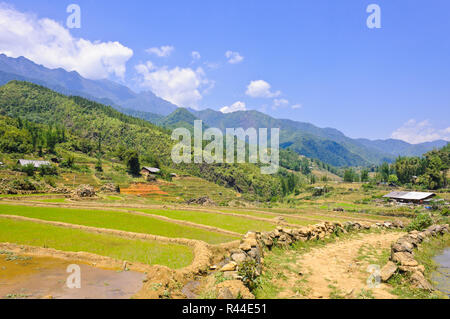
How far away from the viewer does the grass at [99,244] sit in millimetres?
14967

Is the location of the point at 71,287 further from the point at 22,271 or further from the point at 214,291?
the point at 214,291

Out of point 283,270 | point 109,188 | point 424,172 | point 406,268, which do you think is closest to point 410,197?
point 424,172

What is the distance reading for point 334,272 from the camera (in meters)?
14.2

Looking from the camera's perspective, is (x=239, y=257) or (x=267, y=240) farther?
(x=267, y=240)

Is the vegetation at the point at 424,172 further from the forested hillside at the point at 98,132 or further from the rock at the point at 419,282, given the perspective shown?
the rock at the point at 419,282

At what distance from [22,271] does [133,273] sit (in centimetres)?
475


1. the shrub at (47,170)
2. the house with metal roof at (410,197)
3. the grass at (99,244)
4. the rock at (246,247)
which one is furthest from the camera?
the house with metal roof at (410,197)

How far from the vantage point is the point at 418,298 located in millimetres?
10211

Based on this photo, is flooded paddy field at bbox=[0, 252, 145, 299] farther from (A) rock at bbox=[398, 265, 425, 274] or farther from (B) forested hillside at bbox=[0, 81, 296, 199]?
(B) forested hillside at bbox=[0, 81, 296, 199]

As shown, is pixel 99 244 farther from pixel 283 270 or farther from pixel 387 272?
pixel 387 272

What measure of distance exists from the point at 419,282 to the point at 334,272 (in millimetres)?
3944

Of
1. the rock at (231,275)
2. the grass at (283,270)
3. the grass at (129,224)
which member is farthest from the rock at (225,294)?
the grass at (129,224)

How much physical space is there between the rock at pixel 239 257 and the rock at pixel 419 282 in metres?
7.03
